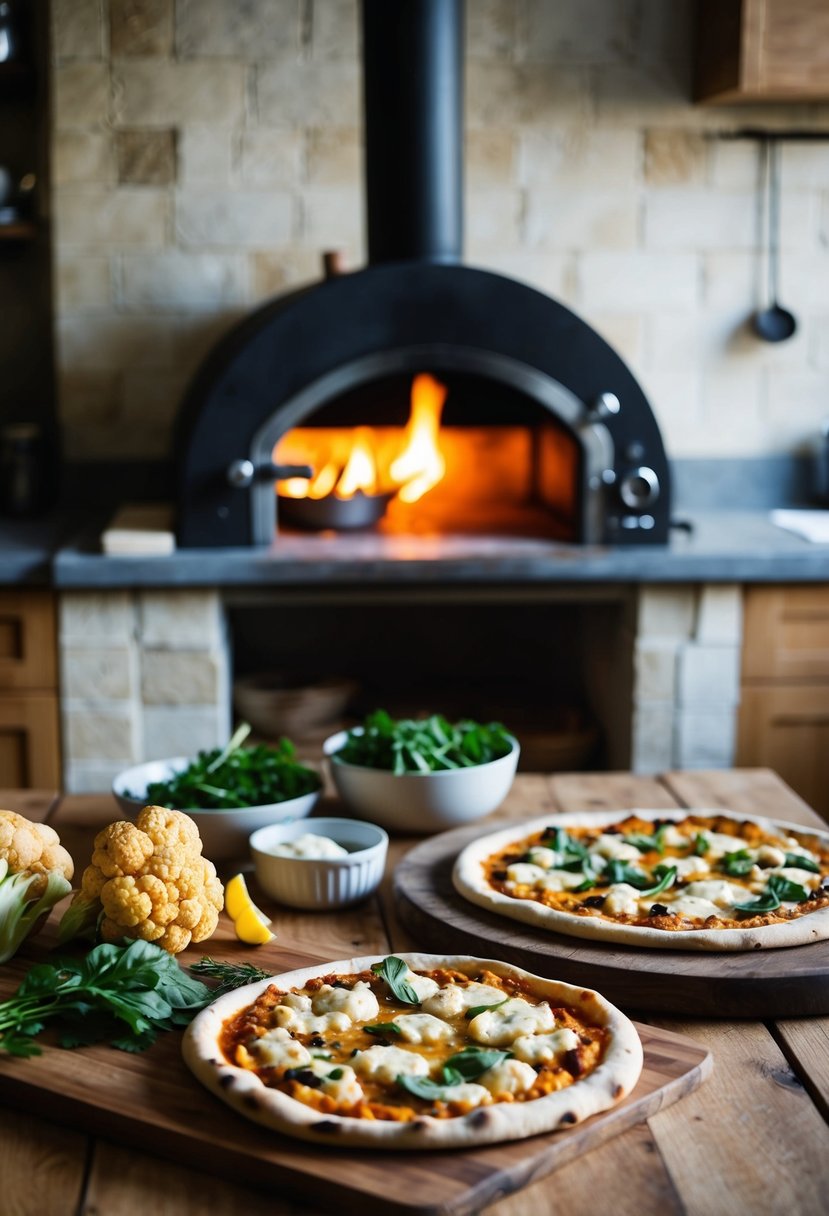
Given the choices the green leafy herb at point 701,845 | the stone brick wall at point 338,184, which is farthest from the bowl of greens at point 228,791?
the stone brick wall at point 338,184

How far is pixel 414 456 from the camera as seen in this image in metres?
3.64

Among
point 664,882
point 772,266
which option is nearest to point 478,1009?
point 664,882

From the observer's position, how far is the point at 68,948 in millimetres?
1386

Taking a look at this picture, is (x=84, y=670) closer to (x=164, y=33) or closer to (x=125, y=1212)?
(x=164, y=33)

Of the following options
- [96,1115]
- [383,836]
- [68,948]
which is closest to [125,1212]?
[96,1115]

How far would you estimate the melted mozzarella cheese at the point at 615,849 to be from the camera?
1640mm

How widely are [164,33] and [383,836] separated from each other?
2718 millimetres

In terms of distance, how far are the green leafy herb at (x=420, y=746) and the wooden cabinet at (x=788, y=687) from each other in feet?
4.99

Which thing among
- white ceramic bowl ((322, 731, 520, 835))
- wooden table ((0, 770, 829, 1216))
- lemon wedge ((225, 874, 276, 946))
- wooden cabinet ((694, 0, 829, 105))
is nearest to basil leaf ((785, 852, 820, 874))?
wooden table ((0, 770, 829, 1216))

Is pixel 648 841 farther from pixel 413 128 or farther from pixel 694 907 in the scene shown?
pixel 413 128

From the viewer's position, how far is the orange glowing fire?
3.62 m

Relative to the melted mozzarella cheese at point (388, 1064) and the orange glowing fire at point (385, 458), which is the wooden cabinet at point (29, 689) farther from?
the melted mozzarella cheese at point (388, 1064)

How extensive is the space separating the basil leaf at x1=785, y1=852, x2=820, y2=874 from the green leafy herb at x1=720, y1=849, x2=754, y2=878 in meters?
0.04

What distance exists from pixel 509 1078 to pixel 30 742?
2274mm
